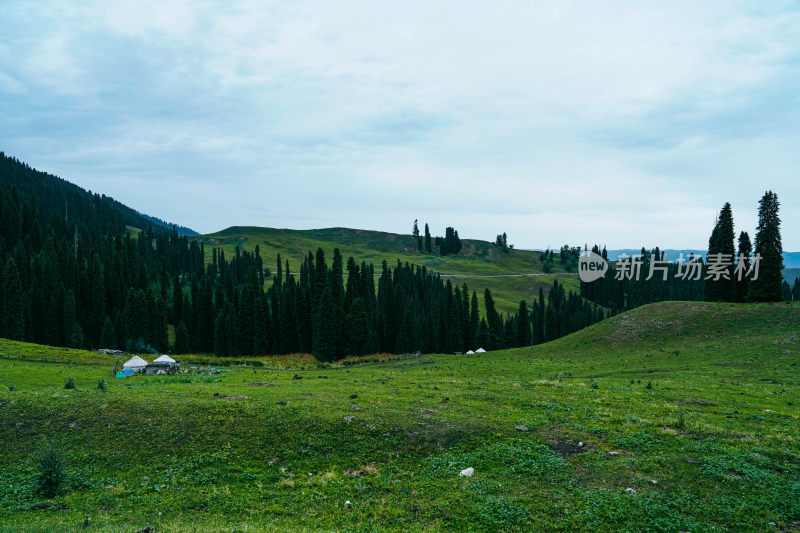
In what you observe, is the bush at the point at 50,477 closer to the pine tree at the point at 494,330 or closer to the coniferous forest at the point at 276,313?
the coniferous forest at the point at 276,313

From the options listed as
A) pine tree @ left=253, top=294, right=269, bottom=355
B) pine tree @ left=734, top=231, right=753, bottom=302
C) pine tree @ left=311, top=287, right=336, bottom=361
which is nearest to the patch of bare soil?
pine tree @ left=311, top=287, right=336, bottom=361

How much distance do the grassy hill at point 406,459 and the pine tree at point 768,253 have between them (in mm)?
52423

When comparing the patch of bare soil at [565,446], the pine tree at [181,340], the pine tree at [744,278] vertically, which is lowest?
the pine tree at [181,340]

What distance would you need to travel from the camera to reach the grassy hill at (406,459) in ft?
41.5

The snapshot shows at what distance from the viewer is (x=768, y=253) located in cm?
7381

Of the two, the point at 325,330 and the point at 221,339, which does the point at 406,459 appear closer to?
the point at 325,330

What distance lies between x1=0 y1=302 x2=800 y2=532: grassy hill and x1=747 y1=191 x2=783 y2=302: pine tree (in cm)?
5242

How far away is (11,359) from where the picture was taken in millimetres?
54031

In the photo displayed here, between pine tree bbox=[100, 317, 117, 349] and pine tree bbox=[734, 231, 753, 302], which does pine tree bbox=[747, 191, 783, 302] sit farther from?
pine tree bbox=[100, 317, 117, 349]

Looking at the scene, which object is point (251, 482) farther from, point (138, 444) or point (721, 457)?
point (721, 457)

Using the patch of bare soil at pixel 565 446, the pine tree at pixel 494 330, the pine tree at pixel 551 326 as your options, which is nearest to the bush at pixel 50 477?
the patch of bare soil at pixel 565 446

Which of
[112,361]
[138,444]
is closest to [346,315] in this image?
[112,361]

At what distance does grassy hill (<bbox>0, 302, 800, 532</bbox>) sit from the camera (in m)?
12.6

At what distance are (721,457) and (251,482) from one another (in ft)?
59.3
